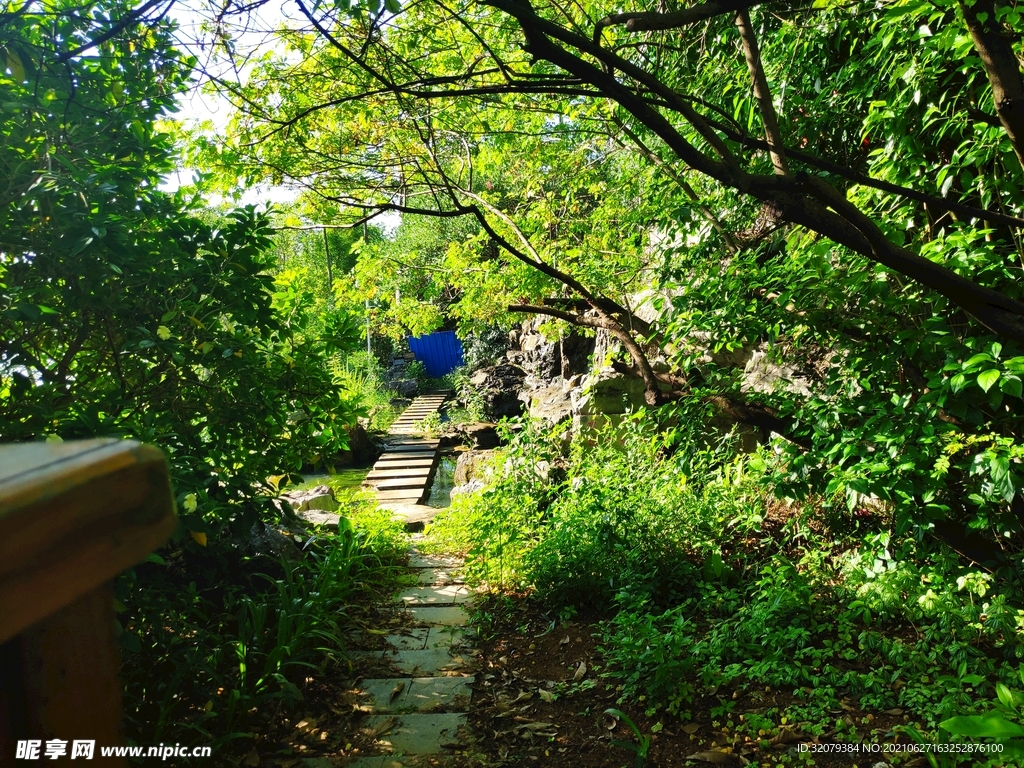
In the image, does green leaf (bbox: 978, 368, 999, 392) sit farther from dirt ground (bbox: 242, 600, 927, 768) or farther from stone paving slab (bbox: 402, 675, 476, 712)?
stone paving slab (bbox: 402, 675, 476, 712)

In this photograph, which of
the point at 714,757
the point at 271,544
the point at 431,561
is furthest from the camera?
the point at 431,561

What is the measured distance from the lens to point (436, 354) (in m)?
22.2

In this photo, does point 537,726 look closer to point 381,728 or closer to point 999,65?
point 381,728

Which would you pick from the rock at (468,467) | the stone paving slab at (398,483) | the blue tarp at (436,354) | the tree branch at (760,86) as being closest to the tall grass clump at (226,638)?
the tree branch at (760,86)

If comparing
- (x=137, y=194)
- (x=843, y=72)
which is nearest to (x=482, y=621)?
(x=137, y=194)

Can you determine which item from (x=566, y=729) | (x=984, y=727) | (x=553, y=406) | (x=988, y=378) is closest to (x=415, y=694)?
(x=566, y=729)

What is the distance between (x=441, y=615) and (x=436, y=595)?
383 millimetres

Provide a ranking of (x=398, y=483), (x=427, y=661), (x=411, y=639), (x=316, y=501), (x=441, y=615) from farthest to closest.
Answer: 1. (x=398, y=483)
2. (x=316, y=501)
3. (x=441, y=615)
4. (x=411, y=639)
5. (x=427, y=661)

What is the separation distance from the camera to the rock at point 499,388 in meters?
15.1

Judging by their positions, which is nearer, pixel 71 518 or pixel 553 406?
pixel 71 518

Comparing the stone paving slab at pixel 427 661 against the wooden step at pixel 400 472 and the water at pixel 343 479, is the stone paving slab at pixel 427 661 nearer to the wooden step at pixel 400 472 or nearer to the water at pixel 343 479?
the wooden step at pixel 400 472

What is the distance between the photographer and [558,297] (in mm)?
6270

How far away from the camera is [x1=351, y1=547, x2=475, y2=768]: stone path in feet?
9.24

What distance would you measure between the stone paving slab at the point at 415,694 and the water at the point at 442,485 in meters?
5.52
